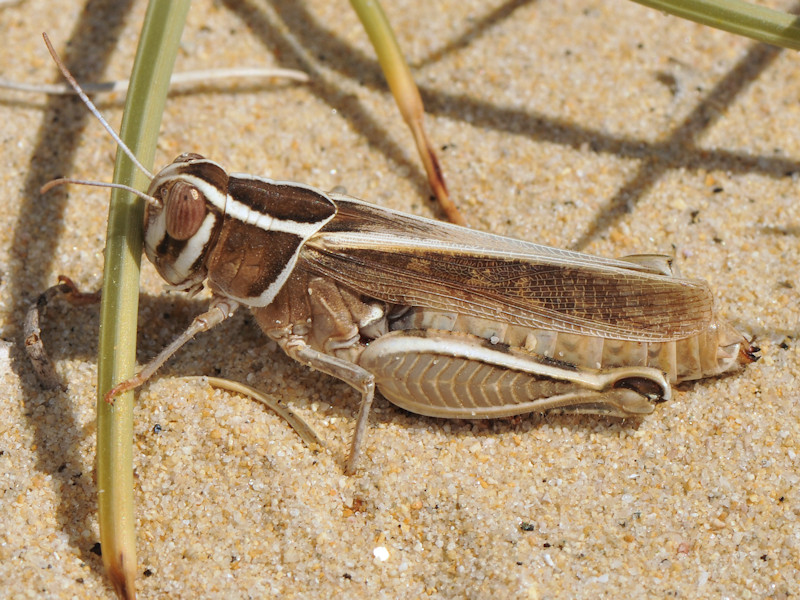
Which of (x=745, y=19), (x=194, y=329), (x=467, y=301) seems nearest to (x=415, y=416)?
(x=467, y=301)

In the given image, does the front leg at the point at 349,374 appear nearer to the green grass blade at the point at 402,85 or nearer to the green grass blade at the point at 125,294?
the green grass blade at the point at 125,294

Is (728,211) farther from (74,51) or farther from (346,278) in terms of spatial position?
(74,51)

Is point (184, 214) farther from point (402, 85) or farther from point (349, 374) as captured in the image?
point (402, 85)

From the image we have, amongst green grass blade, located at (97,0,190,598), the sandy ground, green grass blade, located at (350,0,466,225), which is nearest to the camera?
green grass blade, located at (97,0,190,598)

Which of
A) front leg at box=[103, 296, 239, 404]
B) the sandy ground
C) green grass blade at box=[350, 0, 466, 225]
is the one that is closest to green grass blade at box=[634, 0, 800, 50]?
the sandy ground

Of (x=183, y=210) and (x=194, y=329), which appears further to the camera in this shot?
(x=194, y=329)

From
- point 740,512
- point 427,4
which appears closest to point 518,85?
point 427,4

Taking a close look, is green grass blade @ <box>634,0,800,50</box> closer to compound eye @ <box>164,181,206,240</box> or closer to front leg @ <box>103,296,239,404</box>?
compound eye @ <box>164,181,206,240</box>
